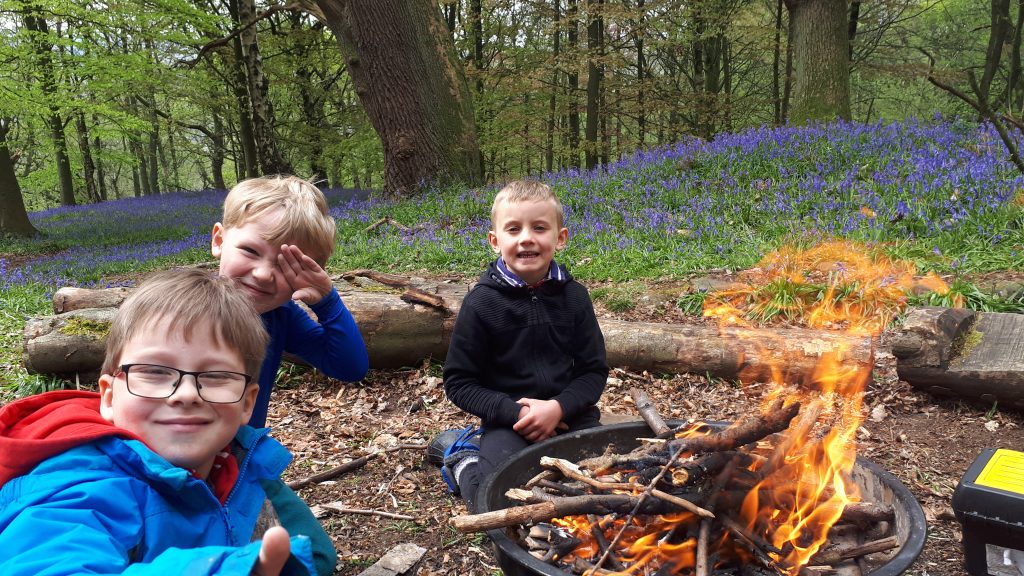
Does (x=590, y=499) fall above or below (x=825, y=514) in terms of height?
above

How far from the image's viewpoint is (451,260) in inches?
295

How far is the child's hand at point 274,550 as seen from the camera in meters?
1.22

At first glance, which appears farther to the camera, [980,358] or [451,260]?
[451,260]

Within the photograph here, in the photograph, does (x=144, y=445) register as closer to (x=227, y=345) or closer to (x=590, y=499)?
(x=227, y=345)

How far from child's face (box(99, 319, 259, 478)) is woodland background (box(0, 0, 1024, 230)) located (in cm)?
671

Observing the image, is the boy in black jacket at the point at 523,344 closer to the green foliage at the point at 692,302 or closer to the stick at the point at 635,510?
the stick at the point at 635,510

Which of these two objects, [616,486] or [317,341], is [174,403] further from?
[616,486]

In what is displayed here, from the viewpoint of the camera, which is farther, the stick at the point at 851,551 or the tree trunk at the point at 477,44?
the tree trunk at the point at 477,44

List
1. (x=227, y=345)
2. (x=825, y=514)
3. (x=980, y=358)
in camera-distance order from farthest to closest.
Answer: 1. (x=980, y=358)
2. (x=825, y=514)
3. (x=227, y=345)

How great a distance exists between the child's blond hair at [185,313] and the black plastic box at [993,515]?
2.25m

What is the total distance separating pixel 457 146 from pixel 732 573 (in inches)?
413

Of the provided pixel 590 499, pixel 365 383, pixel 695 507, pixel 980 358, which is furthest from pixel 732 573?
pixel 365 383

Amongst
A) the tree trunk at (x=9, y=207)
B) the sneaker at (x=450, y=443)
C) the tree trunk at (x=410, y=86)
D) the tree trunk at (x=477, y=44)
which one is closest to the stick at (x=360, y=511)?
the sneaker at (x=450, y=443)

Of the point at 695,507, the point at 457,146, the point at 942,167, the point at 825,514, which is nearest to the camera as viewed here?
the point at 695,507
